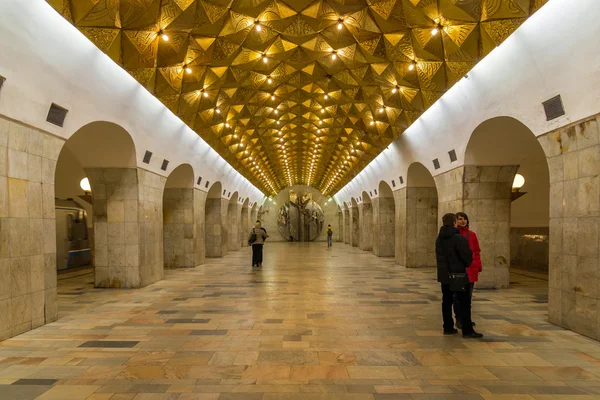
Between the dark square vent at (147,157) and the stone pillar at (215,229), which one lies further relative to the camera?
the stone pillar at (215,229)

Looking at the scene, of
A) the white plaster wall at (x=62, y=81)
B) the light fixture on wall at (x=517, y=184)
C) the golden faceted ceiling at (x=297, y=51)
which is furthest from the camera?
the light fixture on wall at (x=517, y=184)

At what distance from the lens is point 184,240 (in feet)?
46.4

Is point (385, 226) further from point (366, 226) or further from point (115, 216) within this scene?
point (115, 216)

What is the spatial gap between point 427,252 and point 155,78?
10.9 m

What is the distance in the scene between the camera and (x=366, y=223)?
968 inches

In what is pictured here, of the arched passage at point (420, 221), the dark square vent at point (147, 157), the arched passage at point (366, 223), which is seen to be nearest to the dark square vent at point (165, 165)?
the dark square vent at point (147, 157)

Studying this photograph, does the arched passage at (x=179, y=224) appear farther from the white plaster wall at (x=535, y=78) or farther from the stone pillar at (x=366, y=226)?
the stone pillar at (x=366, y=226)

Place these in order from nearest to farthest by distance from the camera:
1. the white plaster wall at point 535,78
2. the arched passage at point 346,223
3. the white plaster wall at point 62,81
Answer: the white plaster wall at point 535,78, the white plaster wall at point 62,81, the arched passage at point 346,223

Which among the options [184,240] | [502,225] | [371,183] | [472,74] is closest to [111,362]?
[472,74]

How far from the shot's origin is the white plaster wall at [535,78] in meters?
5.00

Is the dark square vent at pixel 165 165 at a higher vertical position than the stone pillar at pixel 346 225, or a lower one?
higher

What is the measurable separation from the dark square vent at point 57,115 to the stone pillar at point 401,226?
1146 centimetres

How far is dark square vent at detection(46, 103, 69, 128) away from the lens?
604 cm

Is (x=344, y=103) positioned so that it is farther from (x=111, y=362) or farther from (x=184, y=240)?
(x=111, y=362)
